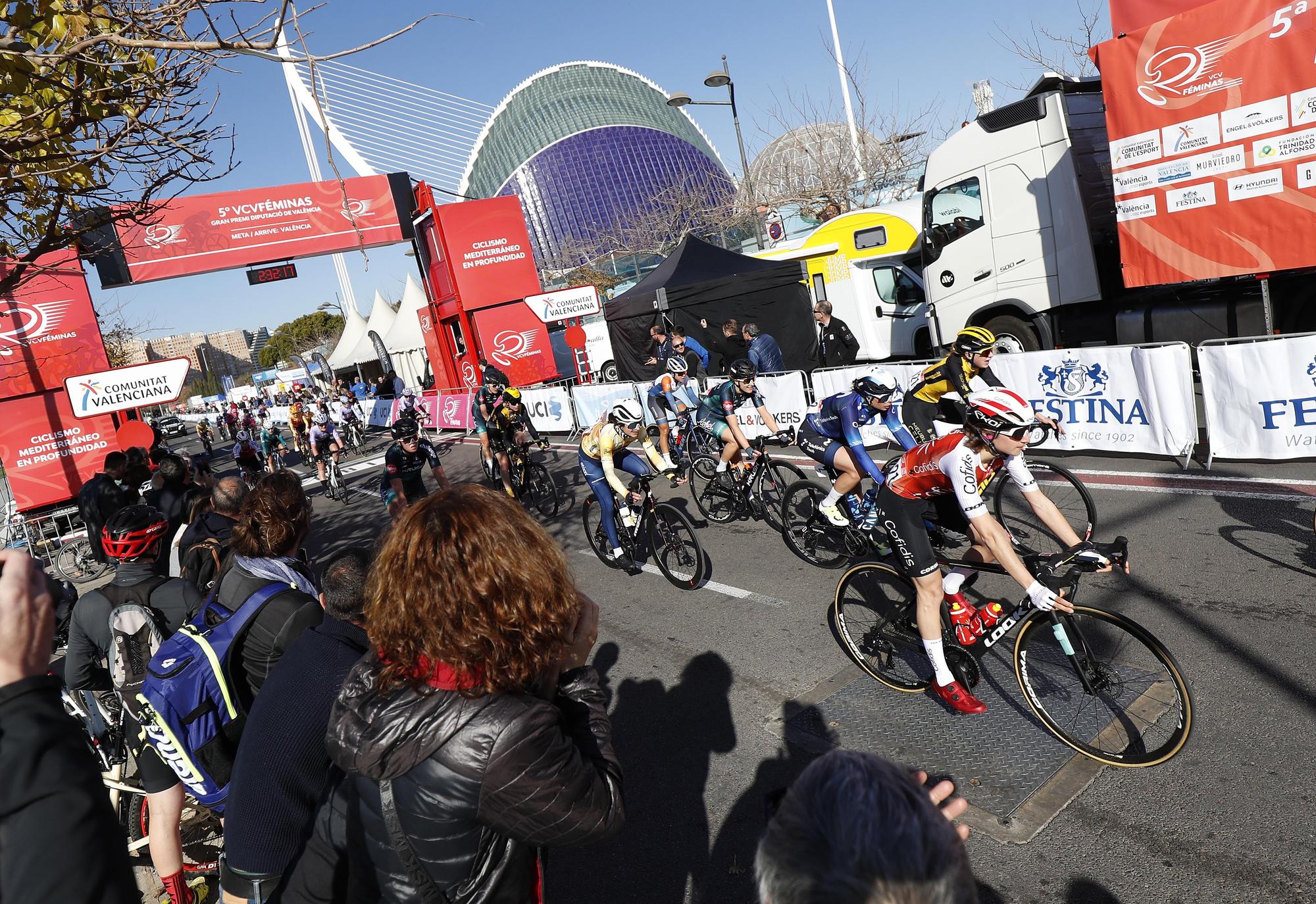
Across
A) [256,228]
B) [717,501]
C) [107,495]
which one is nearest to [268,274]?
[256,228]

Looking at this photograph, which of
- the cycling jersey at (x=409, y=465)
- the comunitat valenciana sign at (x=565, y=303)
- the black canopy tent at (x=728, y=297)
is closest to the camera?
the cycling jersey at (x=409, y=465)

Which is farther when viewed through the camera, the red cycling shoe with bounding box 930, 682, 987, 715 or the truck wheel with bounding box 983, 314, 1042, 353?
the truck wheel with bounding box 983, 314, 1042, 353

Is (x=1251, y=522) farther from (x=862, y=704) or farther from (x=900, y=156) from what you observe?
(x=900, y=156)

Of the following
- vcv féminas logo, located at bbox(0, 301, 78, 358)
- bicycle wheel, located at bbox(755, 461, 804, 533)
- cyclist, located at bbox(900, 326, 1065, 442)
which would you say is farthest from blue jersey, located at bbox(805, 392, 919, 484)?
vcv féminas logo, located at bbox(0, 301, 78, 358)

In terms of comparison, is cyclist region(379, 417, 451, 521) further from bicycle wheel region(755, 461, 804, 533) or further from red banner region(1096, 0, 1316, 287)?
red banner region(1096, 0, 1316, 287)

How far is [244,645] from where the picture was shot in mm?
2916

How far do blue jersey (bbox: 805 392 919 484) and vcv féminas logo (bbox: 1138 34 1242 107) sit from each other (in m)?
5.50

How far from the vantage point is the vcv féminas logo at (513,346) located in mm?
26750

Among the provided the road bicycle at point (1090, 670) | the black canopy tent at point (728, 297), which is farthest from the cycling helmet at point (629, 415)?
the black canopy tent at point (728, 297)

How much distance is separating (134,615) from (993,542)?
4.06 meters

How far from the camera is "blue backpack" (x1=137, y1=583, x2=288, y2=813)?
9.18 feet

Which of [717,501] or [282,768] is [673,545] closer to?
[717,501]

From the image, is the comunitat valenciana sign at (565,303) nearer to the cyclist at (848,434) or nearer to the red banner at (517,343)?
the red banner at (517,343)

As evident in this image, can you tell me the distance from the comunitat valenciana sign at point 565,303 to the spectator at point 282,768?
17.2 meters
